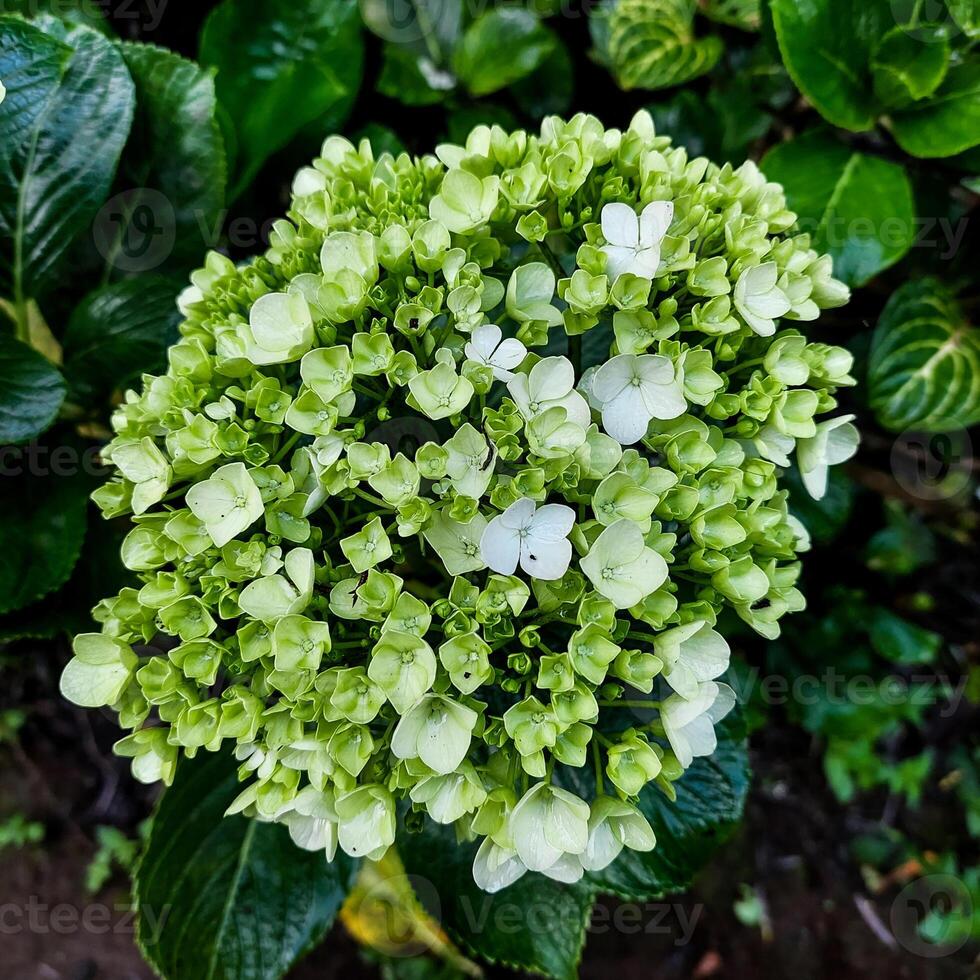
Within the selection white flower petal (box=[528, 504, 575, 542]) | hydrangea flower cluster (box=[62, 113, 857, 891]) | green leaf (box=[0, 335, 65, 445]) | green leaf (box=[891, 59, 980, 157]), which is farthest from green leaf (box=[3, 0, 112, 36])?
green leaf (box=[891, 59, 980, 157])

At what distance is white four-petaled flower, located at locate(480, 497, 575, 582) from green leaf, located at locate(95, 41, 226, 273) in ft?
2.47

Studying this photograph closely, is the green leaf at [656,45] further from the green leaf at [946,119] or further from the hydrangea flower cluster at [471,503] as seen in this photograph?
the hydrangea flower cluster at [471,503]

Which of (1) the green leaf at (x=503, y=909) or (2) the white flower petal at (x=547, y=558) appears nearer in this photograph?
(2) the white flower petal at (x=547, y=558)

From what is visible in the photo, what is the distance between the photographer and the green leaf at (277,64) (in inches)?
46.4

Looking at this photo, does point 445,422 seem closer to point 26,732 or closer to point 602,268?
point 602,268

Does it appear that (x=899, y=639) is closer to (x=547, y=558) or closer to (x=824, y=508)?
(x=824, y=508)

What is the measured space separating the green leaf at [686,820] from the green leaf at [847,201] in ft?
2.05

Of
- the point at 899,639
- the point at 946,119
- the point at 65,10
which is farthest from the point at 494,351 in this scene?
the point at 899,639

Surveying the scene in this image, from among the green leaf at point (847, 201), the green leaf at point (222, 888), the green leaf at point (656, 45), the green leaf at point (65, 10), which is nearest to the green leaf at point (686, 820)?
the green leaf at point (222, 888)

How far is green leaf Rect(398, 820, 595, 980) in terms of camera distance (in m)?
0.94

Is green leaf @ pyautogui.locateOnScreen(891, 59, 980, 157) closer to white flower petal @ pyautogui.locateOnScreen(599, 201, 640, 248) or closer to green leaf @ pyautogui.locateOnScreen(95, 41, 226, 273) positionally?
→ white flower petal @ pyautogui.locateOnScreen(599, 201, 640, 248)

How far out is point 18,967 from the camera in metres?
1.65

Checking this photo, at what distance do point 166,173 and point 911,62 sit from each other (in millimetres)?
1040

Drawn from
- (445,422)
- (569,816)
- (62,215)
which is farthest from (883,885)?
(62,215)
